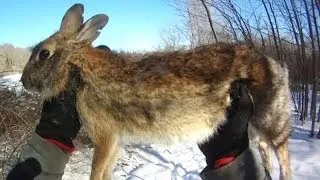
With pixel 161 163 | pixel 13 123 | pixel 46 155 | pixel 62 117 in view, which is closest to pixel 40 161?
pixel 46 155

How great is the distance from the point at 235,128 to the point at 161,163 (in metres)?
4.21

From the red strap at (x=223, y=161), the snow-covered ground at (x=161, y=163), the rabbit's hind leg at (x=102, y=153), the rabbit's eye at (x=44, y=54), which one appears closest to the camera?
the red strap at (x=223, y=161)

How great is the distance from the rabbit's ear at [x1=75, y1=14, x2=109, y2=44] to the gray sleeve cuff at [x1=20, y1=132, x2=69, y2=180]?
758 mm

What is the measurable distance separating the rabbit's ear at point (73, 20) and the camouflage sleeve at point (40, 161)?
834 millimetres

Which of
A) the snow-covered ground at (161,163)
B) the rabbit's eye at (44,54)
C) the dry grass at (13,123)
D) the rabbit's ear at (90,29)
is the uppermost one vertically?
A: the rabbit's ear at (90,29)

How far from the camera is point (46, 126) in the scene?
2.60 m

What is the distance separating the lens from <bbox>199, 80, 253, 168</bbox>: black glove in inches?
109

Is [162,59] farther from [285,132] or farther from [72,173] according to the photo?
[72,173]

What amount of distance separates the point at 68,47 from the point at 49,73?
0.71ft

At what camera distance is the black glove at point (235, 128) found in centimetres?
276

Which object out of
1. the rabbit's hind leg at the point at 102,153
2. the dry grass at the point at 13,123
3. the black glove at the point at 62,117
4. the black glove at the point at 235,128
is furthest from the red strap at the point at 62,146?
the dry grass at the point at 13,123

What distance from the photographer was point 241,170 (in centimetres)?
279

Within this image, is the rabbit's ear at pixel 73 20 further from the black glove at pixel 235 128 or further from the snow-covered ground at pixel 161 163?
the snow-covered ground at pixel 161 163

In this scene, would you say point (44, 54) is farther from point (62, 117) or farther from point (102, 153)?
point (102, 153)
